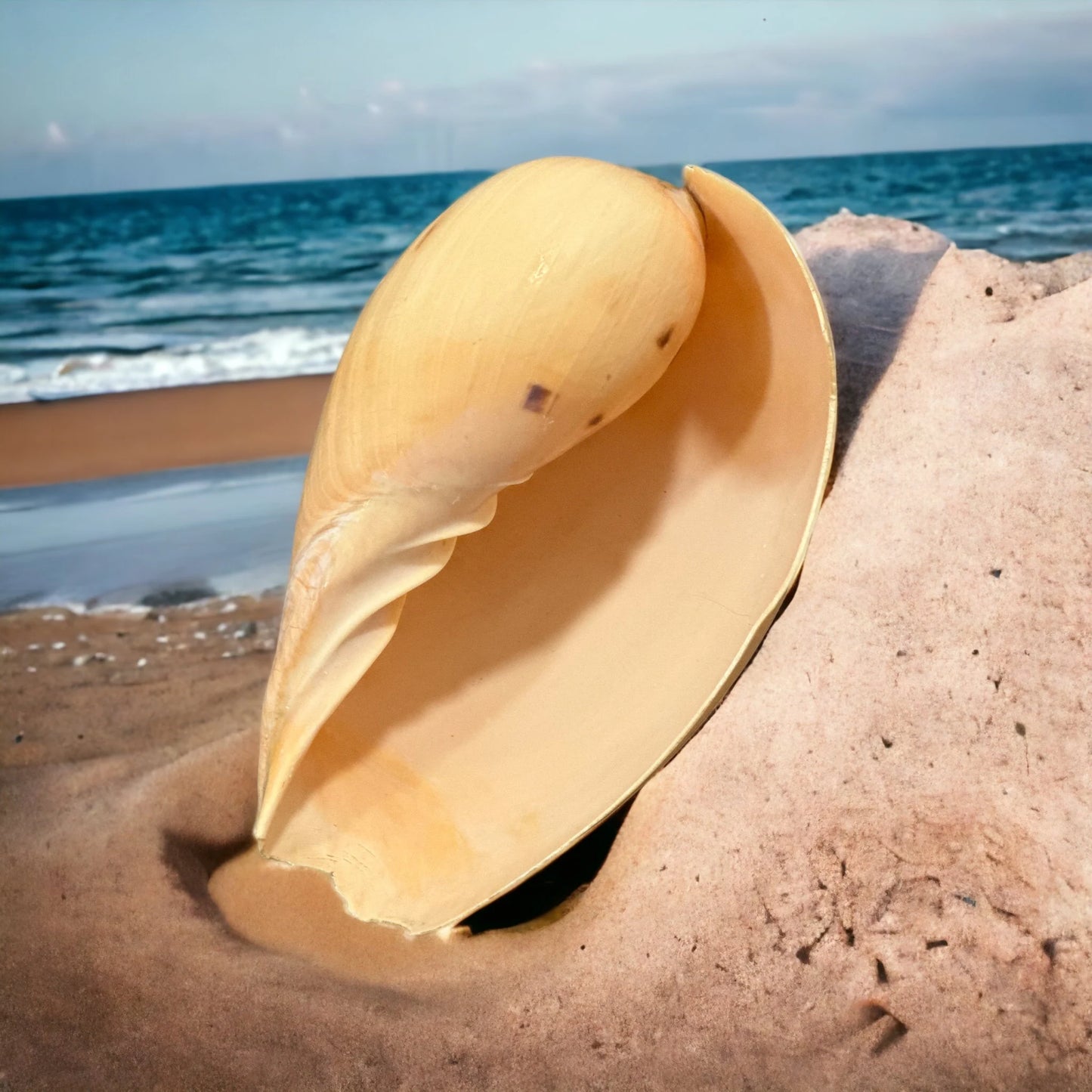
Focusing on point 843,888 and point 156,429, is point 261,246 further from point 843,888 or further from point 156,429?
point 843,888

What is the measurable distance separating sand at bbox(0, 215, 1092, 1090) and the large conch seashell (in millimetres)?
108

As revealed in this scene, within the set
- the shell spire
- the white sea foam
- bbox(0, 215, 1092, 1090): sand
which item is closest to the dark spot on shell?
the shell spire

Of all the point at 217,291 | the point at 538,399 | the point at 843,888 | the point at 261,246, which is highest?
the point at 538,399

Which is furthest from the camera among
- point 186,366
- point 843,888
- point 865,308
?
point 186,366

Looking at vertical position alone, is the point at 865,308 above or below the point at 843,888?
above

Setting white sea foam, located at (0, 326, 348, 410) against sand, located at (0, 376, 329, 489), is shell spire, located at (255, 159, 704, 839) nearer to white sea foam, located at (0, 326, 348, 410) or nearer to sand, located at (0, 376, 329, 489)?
sand, located at (0, 376, 329, 489)

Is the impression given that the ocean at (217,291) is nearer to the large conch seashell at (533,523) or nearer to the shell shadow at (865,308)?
the large conch seashell at (533,523)

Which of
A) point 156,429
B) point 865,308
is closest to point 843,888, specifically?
point 865,308

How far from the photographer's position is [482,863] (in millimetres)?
1619

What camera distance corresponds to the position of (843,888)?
1349 mm

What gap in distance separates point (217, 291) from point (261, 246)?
2.60 m

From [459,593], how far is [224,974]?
2.37ft

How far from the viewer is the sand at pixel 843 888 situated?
1263 mm

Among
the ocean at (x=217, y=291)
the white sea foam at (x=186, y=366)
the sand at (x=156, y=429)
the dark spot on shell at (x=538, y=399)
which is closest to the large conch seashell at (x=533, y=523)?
the dark spot on shell at (x=538, y=399)
